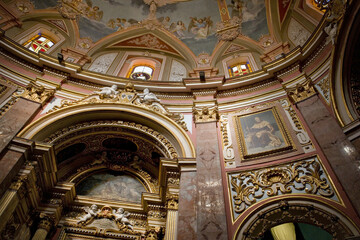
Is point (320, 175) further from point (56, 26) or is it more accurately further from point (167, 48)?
point (56, 26)

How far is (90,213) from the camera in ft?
28.9

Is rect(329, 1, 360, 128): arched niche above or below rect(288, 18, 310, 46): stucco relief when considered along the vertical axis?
below

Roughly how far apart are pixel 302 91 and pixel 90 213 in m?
8.13

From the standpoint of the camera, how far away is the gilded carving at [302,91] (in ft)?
28.1

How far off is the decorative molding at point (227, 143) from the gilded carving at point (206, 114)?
321mm

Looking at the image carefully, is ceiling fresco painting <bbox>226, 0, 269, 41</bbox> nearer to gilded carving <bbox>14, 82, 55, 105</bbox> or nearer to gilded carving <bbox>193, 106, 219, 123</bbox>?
gilded carving <bbox>193, 106, 219, 123</bbox>

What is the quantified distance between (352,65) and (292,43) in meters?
5.15

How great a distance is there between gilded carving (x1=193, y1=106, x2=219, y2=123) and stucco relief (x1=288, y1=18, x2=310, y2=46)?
498 centimetres

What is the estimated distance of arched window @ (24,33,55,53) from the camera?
1196cm

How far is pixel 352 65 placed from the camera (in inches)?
279

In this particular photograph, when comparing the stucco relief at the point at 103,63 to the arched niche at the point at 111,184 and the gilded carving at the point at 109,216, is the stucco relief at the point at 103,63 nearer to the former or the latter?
the arched niche at the point at 111,184

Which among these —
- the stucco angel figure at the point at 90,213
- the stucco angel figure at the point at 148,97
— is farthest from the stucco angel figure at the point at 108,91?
the stucco angel figure at the point at 90,213

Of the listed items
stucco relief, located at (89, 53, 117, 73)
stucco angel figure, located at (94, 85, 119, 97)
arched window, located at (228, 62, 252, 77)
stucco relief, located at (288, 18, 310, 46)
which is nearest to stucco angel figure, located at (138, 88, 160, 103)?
stucco angel figure, located at (94, 85, 119, 97)

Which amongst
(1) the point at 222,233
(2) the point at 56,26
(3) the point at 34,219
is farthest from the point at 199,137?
(2) the point at 56,26
